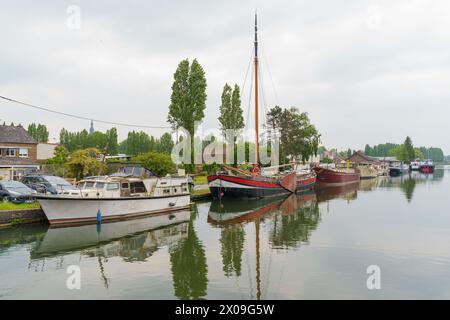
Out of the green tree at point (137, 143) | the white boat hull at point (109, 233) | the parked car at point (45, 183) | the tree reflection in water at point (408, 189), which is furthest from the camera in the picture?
the green tree at point (137, 143)

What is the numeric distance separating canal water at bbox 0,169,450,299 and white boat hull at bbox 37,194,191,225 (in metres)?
0.88

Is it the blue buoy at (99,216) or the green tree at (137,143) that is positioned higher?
the green tree at (137,143)

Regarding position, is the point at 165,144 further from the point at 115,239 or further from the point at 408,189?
the point at 115,239

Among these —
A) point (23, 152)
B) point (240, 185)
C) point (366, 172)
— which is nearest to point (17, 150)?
point (23, 152)

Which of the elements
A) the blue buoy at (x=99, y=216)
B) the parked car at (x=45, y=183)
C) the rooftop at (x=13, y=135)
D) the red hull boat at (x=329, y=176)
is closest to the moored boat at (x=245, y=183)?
the parked car at (x=45, y=183)

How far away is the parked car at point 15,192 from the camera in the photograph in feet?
78.9

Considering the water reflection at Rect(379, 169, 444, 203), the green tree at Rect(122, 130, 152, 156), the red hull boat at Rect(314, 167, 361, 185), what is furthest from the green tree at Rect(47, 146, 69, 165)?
the green tree at Rect(122, 130, 152, 156)

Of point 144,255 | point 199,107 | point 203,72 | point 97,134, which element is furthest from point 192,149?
point 97,134

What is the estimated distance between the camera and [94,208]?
79.2 feet

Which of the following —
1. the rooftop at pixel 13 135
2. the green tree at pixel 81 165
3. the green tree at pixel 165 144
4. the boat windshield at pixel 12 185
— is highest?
the green tree at pixel 165 144

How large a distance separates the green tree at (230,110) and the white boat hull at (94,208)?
130 ft

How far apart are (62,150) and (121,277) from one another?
44.4 m

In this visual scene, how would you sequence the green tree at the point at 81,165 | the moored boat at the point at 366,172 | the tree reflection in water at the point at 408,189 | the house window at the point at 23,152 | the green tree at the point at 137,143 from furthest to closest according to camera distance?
the green tree at the point at 137,143 → the moored boat at the point at 366,172 → the house window at the point at 23,152 → the tree reflection in water at the point at 408,189 → the green tree at the point at 81,165

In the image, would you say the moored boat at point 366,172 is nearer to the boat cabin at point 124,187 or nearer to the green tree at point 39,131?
the boat cabin at point 124,187
